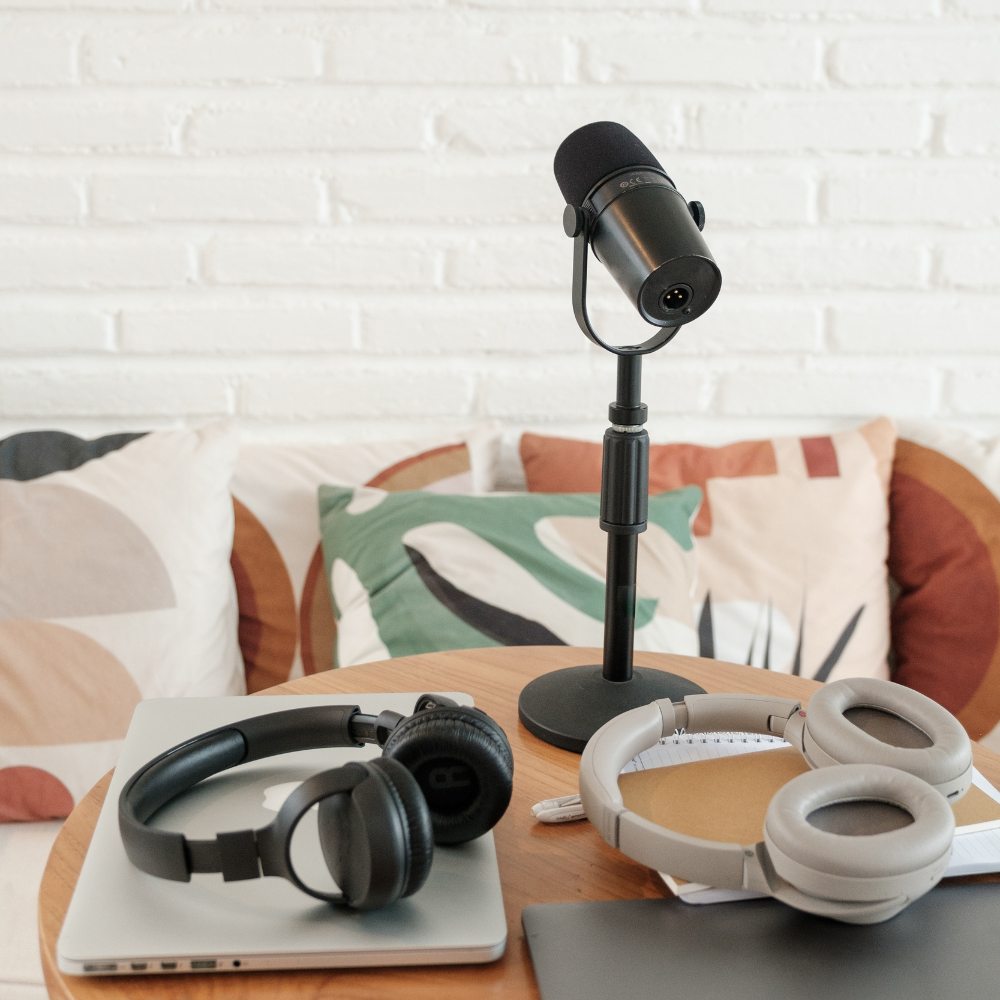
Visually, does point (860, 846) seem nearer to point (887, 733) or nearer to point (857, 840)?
point (857, 840)

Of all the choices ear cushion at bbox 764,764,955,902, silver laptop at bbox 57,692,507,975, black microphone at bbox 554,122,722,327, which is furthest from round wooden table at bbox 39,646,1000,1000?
black microphone at bbox 554,122,722,327

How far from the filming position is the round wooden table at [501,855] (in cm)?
59

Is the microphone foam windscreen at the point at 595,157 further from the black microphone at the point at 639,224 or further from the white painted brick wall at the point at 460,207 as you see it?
the white painted brick wall at the point at 460,207

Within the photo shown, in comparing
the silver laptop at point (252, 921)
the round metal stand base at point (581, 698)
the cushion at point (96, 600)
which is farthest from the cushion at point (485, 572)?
the silver laptop at point (252, 921)

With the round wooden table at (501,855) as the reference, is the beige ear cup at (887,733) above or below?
above

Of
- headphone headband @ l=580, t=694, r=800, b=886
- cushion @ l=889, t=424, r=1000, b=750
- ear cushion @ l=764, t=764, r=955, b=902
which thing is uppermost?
ear cushion @ l=764, t=764, r=955, b=902

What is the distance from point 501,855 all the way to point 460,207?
100cm

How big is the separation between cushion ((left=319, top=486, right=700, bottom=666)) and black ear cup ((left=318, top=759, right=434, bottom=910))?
630 millimetres

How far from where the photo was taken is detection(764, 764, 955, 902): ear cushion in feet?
1.89

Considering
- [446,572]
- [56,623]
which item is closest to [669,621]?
[446,572]

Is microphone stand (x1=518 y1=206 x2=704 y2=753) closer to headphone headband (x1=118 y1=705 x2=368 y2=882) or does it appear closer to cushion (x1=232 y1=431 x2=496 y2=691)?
headphone headband (x1=118 y1=705 x2=368 y2=882)

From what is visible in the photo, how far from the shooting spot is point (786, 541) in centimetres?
146

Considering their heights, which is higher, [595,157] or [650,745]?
[595,157]

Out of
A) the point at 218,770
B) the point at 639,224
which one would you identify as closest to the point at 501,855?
the point at 218,770
